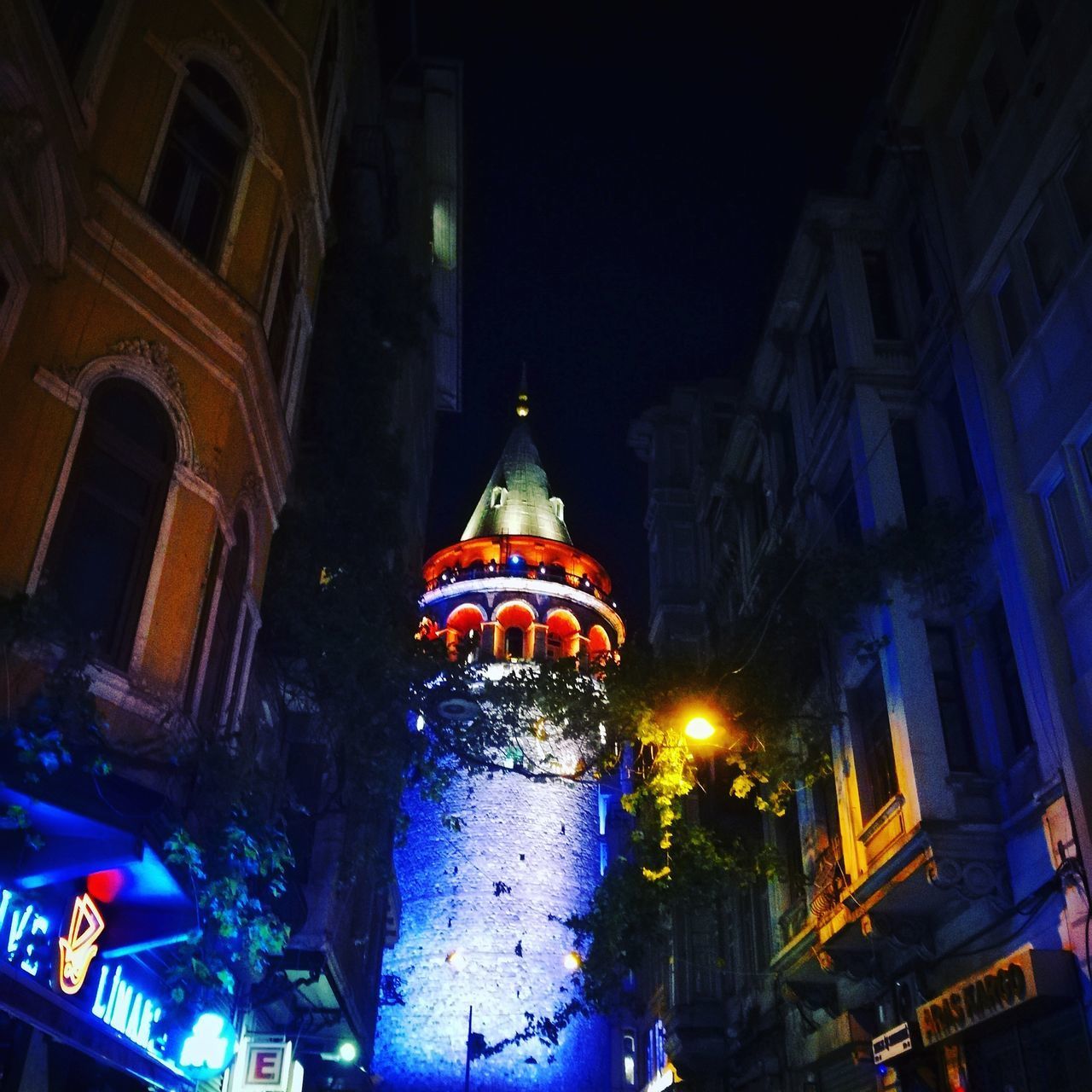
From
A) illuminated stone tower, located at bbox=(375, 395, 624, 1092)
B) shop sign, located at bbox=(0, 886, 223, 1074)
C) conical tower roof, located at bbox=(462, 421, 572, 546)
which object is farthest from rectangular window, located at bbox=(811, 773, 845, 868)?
conical tower roof, located at bbox=(462, 421, 572, 546)

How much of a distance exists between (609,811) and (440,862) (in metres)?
8.98

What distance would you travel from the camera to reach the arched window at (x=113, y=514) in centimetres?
939

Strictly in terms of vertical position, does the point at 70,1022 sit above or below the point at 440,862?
below

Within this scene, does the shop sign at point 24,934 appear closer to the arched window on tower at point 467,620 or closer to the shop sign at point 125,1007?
the shop sign at point 125,1007

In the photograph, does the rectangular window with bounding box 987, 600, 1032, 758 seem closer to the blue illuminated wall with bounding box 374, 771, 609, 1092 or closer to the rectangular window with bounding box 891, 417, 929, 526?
the rectangular window with bounding box 891, 417, 929, 526

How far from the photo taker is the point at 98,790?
8.21 m

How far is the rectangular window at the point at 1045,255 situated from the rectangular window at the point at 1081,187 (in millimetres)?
299

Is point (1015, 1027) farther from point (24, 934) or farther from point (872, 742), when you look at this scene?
point (24, 934)

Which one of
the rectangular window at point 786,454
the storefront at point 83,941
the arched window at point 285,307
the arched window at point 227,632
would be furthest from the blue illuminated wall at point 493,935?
the storefront at point 83,941

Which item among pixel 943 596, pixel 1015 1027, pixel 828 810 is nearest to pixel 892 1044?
pixel 1015 1027

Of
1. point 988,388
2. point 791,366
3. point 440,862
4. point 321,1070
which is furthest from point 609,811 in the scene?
point 988,388

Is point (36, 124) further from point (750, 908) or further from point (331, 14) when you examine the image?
point (750, 908)

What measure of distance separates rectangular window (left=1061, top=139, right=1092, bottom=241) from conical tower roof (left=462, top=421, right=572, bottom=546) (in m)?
43.2

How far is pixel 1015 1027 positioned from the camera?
1180 centimetres
